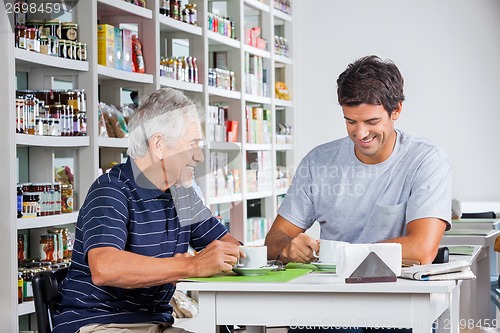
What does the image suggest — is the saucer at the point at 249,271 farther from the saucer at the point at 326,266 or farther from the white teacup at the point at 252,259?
the saucer at the point at 326,266

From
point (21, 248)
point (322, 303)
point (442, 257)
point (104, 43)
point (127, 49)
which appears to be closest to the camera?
point (322, 303)

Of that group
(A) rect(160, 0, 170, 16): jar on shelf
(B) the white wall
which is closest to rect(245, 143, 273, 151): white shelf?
(B) the white wall

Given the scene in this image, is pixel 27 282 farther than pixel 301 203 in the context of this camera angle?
Yes

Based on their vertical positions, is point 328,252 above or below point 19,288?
above

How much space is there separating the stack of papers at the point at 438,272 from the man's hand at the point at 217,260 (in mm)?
400

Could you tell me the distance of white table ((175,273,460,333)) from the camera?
1.78 meters

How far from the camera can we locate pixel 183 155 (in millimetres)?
2314

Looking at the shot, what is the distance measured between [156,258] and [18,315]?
170cm

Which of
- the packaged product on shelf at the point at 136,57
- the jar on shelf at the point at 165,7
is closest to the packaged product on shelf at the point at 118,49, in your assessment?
the packaged product on shelf at the point at 136,57

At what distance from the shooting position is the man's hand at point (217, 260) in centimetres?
198

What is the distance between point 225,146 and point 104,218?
3.91m

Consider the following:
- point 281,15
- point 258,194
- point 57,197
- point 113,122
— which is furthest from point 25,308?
point 281,15

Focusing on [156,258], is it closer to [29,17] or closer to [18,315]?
[18,315]

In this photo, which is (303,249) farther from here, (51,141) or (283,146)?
(283,146)
